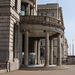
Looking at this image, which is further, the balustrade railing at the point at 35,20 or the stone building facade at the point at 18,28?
the balustrade railing at the point at 35,20

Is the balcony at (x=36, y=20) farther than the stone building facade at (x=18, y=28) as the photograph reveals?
Result: Yes

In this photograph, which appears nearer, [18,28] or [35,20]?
[18,28]

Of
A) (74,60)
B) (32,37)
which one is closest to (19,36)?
(32,37)

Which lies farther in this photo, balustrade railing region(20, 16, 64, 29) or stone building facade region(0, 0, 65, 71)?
balustrade railing region(20, 16, 64, 29)

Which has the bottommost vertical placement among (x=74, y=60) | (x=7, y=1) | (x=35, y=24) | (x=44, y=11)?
(x=74, y=60)

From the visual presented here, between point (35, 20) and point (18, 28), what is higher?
point (35, 20)

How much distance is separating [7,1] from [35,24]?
24.3ft

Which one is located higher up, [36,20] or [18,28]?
[36,20]

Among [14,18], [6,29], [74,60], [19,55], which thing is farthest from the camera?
[74,60]

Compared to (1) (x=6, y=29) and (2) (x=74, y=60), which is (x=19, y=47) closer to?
(1) (x=6, y=29)

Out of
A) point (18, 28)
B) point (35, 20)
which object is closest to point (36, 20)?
point (35, 20)

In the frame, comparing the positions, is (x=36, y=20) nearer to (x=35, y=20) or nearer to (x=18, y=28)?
(x=35, y=20)

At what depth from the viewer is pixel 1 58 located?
3023 cm

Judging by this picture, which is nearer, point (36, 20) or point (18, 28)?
point (18, 28)
